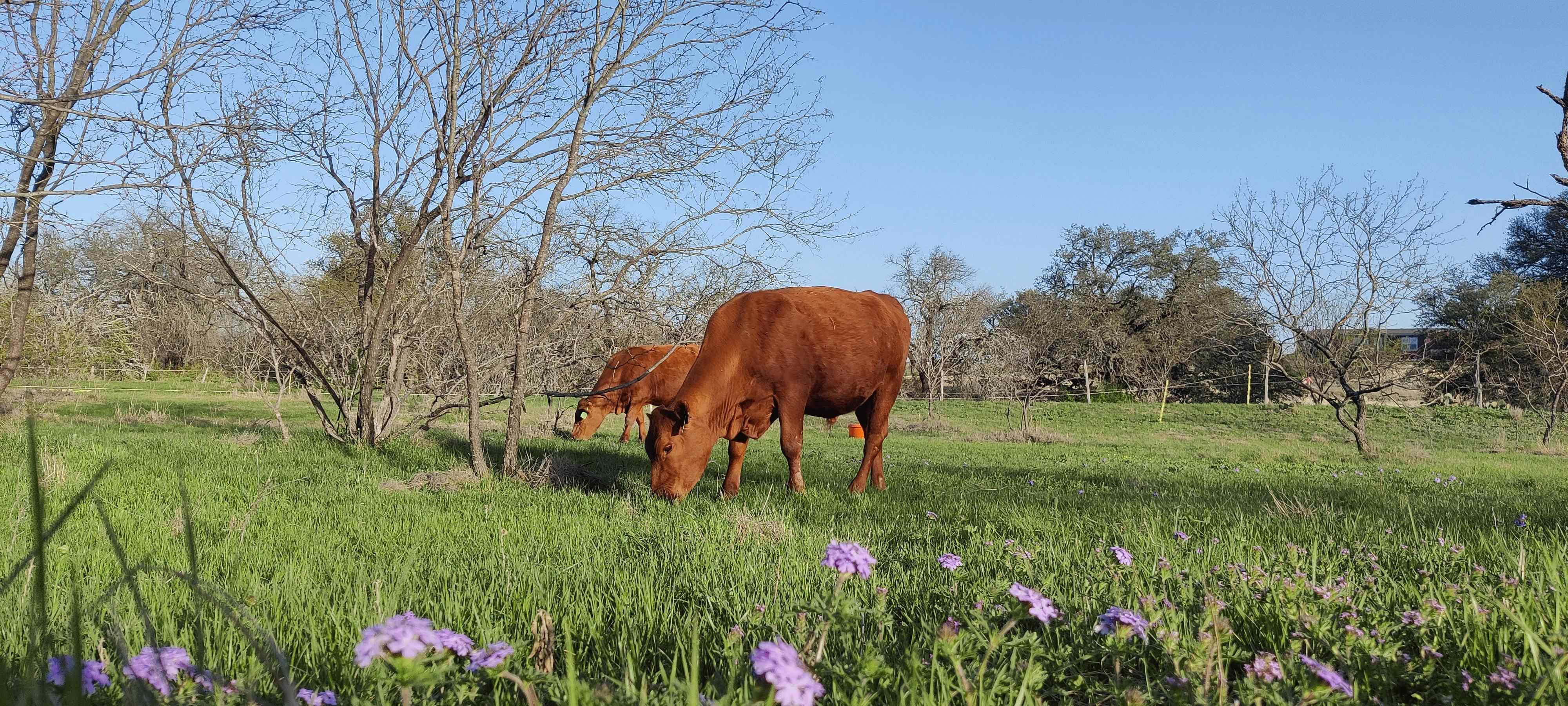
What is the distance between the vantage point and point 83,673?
131 cm

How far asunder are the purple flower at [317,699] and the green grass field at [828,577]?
0.26 ft

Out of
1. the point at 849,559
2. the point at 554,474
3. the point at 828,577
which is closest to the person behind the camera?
the point at 849,559

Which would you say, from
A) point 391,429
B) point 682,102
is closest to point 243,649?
point 682,102

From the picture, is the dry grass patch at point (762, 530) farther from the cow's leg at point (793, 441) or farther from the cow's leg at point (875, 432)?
the cow's leg at point (875, 432)

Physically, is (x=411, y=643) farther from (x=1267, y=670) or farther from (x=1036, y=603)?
(x=1267, y=670)

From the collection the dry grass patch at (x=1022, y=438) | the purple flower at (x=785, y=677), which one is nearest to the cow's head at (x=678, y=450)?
the purple flower at (x=785, y=677)

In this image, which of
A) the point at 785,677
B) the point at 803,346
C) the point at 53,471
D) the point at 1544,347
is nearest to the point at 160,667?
the point at 785,677

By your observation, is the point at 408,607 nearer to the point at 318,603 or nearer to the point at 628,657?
the point at 318,603

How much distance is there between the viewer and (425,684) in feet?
4.03

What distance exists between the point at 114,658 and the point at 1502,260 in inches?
2536

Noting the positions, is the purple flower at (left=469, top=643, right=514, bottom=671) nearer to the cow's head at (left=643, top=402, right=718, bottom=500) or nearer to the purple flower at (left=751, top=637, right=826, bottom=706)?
the purple flower at (left=751, top=637, right=826, bottom=706)

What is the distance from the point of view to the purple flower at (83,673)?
1252 mm

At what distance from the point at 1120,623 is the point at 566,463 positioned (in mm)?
7408

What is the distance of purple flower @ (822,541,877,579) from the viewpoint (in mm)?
1551
